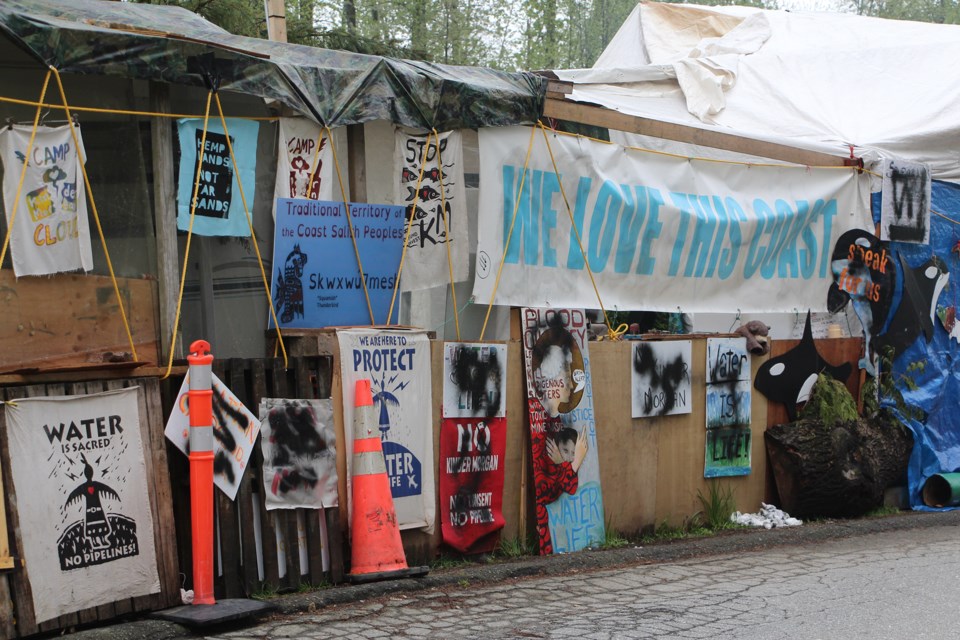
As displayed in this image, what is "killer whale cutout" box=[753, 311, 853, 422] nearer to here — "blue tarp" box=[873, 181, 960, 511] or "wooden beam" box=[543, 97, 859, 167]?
"blue tarp" box=[873, 181, 960, 511]

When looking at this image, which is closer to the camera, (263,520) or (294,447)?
(263,520)

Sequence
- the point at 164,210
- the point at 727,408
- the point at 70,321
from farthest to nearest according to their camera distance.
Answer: the point at 727,408 → the point at 164,210 → the point at 70,321

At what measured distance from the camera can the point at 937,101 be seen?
40.3ft

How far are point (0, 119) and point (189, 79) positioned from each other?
3.77 feet

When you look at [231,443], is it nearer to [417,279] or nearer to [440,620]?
[440,620]

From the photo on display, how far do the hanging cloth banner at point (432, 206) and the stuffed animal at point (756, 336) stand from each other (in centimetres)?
314

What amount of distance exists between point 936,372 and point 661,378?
162 inches

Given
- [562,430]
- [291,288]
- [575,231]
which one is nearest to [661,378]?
[562,430]

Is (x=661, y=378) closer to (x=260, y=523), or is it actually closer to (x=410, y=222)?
(x=410, y=222)

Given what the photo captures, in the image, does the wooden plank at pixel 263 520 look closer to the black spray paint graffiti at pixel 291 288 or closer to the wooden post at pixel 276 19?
the black spray paint graffiti at pixel 291 288

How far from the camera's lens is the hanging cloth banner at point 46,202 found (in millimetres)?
6043

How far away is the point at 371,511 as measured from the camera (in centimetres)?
701

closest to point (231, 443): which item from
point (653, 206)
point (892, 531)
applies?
point (653, 206)

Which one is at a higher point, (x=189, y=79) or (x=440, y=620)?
(x=189, y=79)
